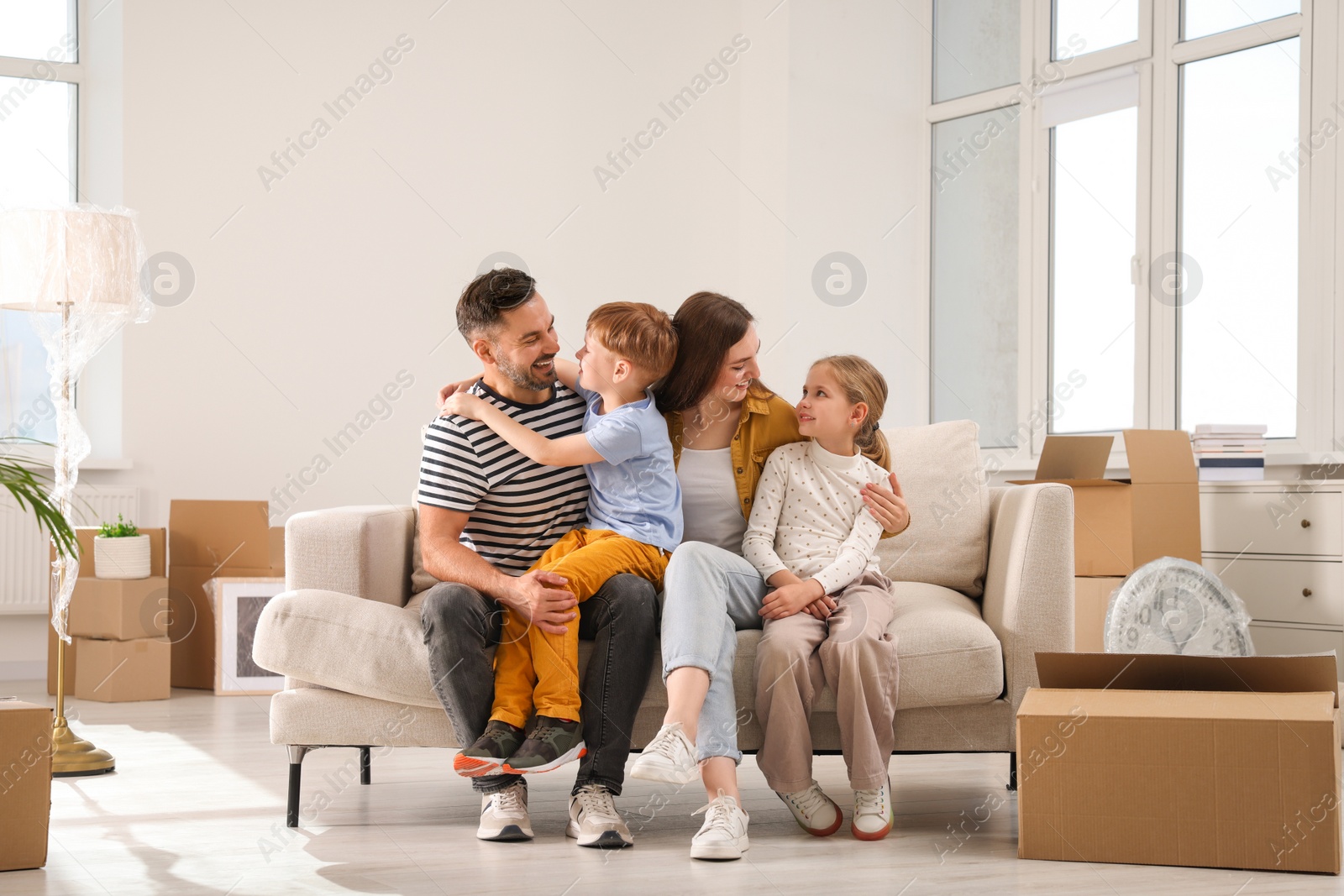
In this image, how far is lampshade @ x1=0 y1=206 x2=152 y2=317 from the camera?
9.36 feet

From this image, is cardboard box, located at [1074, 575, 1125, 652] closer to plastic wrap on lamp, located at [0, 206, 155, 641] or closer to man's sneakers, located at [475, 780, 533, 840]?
man's sneakers, located at [475, 780, 533, 840]

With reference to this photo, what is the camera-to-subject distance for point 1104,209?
182 inches

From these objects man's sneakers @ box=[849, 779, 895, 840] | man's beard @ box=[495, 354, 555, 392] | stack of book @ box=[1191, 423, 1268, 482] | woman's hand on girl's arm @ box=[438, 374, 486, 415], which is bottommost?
man's sneakers @ box=[849, 779, 895, 840]

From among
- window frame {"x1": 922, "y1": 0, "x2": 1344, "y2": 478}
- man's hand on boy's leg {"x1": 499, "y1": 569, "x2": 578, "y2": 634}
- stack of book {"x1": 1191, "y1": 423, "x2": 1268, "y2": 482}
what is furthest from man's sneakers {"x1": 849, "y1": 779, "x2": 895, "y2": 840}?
window frame {"x1": 922, "y1": 0, "x2": 1344, "y2": 478}

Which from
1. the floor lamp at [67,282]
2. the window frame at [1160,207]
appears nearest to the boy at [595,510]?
the floor lamp at [67,282]

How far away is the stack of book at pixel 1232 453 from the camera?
3.57 metres

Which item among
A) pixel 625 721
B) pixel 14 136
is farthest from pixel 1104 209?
pixel 14 136

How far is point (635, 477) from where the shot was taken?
216 cm

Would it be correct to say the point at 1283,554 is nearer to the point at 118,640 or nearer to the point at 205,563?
the point at 205,563

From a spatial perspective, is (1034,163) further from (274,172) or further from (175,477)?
(175,477)

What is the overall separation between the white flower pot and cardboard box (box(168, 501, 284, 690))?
18 centimetres

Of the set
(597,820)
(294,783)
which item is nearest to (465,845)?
(597,820)

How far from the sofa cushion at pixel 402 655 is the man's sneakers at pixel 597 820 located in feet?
0.59

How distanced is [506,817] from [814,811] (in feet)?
1.70
